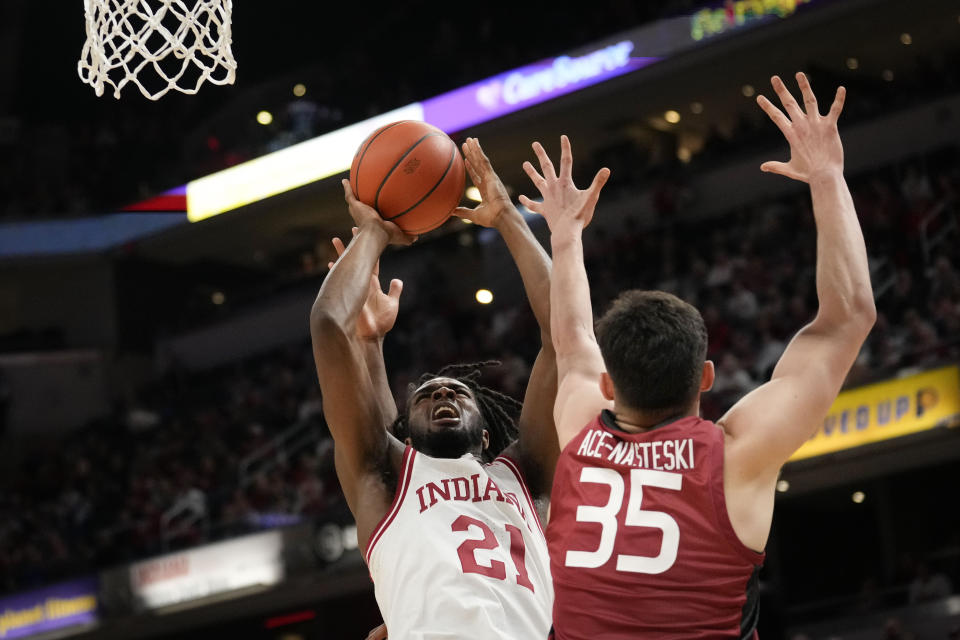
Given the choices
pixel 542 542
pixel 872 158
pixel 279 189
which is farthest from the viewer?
pixel 279 189

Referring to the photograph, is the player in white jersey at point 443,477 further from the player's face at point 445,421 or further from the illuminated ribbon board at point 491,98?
the illuminated ribbon board at point 491,98

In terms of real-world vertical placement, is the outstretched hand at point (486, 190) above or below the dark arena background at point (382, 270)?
below

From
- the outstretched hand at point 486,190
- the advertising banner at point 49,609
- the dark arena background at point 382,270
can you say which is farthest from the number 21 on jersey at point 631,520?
the advertising banner at point 49,609

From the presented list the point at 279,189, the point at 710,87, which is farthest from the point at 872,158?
the point at 279,189

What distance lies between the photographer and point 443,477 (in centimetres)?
336

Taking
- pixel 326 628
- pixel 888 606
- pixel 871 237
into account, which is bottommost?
pixel 888 606

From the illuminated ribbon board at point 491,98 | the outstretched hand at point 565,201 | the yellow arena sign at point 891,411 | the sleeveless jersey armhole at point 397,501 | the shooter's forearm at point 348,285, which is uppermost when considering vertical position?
the illuminated ribbon board at point 491,98

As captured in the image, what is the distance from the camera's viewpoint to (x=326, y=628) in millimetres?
15000

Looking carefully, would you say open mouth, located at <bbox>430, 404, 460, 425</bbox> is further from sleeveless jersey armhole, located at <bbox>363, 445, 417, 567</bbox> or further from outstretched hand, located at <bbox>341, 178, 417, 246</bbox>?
outstretched hand, located at <bbox>341, 178, 417, 246</bbox>

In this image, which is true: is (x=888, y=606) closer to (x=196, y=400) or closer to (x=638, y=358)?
(x=638, y=358)

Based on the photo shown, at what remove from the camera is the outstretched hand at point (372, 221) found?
359 centimetres

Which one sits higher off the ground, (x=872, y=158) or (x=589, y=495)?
(x=872, y=158)

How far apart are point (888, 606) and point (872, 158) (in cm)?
562

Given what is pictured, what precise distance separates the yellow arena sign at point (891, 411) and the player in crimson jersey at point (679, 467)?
7351 millimetres
